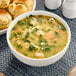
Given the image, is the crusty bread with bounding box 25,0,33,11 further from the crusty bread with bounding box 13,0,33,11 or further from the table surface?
the table surface

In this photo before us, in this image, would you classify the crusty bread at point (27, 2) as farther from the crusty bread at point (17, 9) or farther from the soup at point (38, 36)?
the soup at point (38, 36)

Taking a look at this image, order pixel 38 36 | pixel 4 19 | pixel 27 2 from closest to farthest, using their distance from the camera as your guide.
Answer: pixel 38 36 < pixel 4 19 < pixel 27 2

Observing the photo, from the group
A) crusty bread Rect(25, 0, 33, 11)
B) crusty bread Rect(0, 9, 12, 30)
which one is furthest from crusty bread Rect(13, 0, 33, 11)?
crusty bread Rect(0, 9, 12, 30)

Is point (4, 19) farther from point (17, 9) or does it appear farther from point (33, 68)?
point (33, 68)

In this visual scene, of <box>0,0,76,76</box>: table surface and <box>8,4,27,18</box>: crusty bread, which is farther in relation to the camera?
<box>8,4,27,18</box>: crusty bread

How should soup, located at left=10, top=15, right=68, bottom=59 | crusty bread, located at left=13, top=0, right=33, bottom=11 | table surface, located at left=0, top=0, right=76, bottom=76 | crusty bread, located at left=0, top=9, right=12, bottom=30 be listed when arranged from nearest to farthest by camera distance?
soup, located at left=10, top=15, right=68, bottom=59 < table surface, located at left=0, top=0, right=76, bottom=76 < crusty bread, located at left=0, top=9, right=12, bottom=30 < crusty bread, located at left=13, top=0, right=33, bottom=11

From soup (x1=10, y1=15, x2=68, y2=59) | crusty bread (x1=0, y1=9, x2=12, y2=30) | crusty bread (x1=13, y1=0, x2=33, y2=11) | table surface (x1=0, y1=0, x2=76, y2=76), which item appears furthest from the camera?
crusty bread (x1=13, y1=0, x2=33, y2=11)

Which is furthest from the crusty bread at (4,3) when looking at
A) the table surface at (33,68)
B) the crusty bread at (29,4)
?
the table surface at (33,68)

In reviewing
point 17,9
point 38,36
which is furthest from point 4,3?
point 38,36

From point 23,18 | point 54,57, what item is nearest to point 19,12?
point 23,18

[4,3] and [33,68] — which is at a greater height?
[4,3]
